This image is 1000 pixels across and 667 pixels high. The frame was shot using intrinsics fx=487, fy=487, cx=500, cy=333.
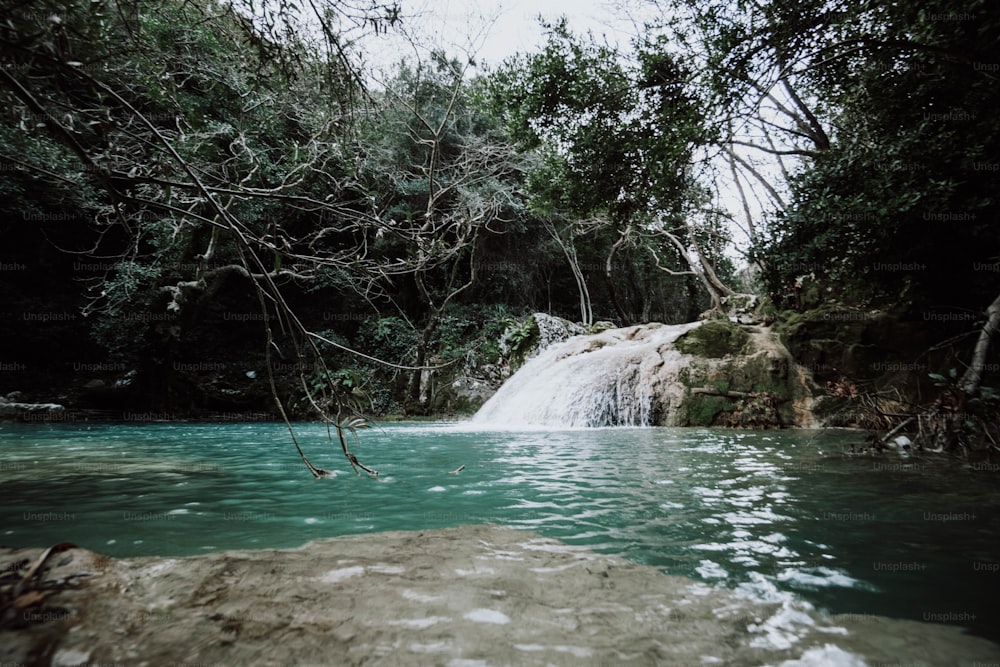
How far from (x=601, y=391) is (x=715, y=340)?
269cm

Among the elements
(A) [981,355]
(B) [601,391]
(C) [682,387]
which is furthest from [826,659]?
(C) [682,387]

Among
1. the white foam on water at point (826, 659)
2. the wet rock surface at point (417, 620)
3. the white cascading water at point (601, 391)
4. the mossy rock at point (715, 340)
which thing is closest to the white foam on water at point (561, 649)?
the wet rock surface at point (417, 620)

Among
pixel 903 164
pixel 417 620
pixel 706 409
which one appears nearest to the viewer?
pixel 417 620

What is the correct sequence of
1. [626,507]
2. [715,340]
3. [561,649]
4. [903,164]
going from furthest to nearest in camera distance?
1. [715,340]
2. [903,164]
3. [626,507]
4. [561,649]

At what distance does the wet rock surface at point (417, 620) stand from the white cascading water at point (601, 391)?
791 centimetres

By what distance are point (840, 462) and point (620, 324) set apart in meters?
17.8

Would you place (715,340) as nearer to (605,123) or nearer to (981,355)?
(981,355)

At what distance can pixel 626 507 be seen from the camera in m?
3.41

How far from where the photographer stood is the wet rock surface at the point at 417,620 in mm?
1367

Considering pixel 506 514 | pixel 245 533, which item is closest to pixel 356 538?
pixel 245 533

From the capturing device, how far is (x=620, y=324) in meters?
22.7

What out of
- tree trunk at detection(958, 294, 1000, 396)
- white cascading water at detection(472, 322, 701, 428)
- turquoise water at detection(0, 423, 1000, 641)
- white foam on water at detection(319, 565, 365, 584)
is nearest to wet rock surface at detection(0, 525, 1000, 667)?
white foam on water at detection(319, 565, 365, 584)

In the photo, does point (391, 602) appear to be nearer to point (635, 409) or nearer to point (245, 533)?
point (245, 533)

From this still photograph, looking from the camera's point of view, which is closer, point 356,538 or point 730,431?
point 356,538
